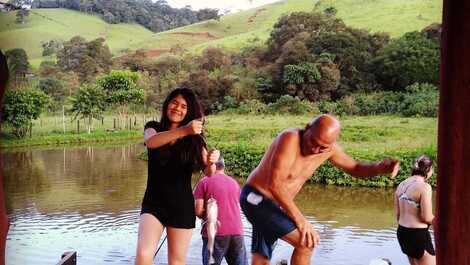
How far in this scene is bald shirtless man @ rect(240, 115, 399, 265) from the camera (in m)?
1.66

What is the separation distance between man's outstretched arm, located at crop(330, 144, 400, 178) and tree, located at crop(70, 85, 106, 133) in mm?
10716

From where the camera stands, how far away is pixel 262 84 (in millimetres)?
9742

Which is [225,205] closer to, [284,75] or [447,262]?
[447,262]

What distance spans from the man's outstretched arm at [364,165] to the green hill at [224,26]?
32.6ft

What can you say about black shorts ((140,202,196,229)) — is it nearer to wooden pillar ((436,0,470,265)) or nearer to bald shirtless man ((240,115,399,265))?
bald shirtless man ((240,115,399,265))

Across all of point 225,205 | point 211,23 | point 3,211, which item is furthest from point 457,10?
point 211,23

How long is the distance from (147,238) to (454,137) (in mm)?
969

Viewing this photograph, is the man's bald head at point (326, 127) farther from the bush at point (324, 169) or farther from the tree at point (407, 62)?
the tree at point (407, 62)

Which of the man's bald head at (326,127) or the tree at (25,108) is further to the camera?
the tree at (25,108)

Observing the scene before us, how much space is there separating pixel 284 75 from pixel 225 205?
285 inches

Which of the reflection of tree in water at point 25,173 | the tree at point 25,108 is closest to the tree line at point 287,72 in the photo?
the tree at point 25,108

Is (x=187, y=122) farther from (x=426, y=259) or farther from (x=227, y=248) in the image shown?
(x=426, y=259)

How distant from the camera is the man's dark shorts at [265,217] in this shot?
1.70m

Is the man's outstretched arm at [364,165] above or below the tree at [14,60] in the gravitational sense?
below
